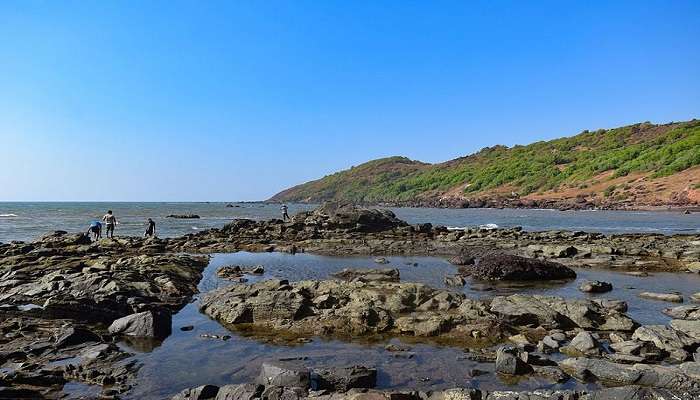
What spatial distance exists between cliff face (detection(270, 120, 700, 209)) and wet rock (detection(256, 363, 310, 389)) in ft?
238

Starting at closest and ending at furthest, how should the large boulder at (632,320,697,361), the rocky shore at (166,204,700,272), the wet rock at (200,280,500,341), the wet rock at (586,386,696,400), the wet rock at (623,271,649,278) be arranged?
the wet rock at (586,386,696,400) → the large boulder at (632,320,697,361) → the wet rock at (200,280,500,341) → the wet rock at (623,271,649,278) → the rocky shore at (166,204,700,272)

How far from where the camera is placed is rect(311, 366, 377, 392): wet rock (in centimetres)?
803

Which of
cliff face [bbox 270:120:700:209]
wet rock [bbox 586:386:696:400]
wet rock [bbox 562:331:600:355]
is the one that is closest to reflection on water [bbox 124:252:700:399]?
wet rock [bbox 586:386:696:400]

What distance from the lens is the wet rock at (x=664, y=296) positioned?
575 inches

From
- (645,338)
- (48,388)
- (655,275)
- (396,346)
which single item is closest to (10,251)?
(48,388)

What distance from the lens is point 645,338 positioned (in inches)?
399

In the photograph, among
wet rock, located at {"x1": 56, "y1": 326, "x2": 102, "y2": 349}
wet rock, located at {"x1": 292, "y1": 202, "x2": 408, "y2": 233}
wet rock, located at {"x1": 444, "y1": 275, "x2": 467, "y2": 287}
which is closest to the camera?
wet rock, located at {"x1": 56, "y1": 326, "x2": 102, "y2": 349}

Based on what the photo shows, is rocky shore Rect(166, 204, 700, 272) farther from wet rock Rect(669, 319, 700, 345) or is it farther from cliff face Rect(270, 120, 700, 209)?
cliff face Rect(270, 120, 700, 209)

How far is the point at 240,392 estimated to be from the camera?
738cm

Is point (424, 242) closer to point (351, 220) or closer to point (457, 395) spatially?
point (351, 220)

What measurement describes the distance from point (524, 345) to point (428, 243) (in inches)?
862

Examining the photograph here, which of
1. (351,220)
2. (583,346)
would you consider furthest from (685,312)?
(351,220)

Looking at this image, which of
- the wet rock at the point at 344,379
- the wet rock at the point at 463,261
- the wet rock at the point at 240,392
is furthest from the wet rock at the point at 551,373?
the wet rock at the point at 463,261

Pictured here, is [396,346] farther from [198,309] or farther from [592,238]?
[592,238]
